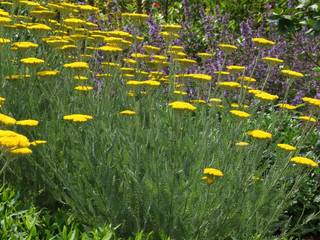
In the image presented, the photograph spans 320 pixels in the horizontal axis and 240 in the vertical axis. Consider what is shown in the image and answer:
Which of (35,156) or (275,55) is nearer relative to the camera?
(35,156)

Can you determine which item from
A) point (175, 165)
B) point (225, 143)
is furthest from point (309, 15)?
point (175, 165)

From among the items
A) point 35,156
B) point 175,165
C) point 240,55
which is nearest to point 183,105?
point 175,165

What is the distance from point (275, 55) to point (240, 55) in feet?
2.51

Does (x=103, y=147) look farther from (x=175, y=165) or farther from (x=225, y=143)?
(x=225, y=143)

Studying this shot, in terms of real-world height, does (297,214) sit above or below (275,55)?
below

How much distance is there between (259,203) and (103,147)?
907mm

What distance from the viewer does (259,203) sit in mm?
3441

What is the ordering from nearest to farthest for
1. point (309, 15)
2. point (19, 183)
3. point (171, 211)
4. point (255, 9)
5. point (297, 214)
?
point (171, 211) → point (19, 183) → point (297, 214) → point (309, 15) → point (255, 9)

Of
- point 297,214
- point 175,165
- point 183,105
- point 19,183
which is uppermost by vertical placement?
point 183,105

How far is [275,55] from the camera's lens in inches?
246

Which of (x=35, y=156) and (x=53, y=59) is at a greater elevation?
(x=53, y=59)

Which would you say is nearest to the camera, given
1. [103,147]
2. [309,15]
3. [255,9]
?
[103,147]

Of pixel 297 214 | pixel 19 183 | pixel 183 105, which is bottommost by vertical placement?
pixel 297 214

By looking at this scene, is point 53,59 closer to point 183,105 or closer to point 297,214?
point 183,105
